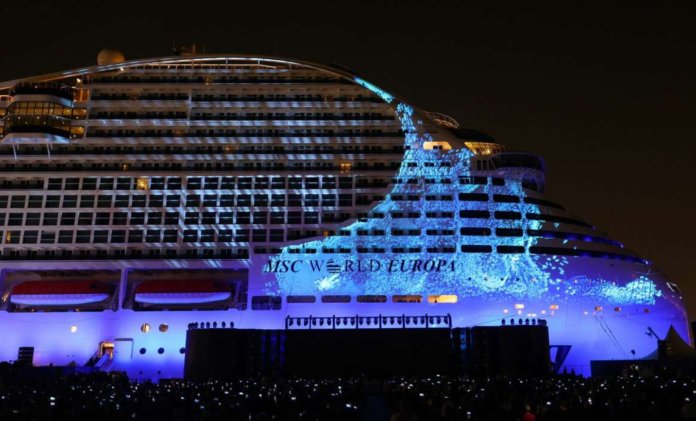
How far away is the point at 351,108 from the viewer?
1516 inches

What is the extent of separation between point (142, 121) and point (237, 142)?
545 centimetres

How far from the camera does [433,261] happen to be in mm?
34906

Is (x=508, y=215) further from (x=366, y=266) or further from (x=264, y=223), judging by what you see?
(x=264, y=223)

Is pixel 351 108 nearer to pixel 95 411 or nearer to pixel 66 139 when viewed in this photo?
pixel 66 139

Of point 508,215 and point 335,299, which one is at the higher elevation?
point 508,215

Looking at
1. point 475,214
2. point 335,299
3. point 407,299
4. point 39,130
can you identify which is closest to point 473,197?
point 475,214

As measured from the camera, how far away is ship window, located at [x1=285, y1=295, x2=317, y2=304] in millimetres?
34312

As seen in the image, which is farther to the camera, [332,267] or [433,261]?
[433,261]

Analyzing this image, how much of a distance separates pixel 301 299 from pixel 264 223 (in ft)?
15.5

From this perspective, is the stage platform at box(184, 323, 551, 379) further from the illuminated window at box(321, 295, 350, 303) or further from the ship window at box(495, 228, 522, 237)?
the ship window at box(495, 228, 522, 237)

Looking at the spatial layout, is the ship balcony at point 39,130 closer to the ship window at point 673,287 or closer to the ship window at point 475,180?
the ship window at point 475,180

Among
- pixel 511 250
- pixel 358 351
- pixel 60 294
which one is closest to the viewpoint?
pixel 358 351

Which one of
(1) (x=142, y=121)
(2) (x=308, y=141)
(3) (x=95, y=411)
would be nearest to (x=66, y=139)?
(1) (x=142, y=121)

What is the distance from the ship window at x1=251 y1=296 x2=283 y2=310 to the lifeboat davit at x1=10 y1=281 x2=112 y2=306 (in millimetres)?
7915
